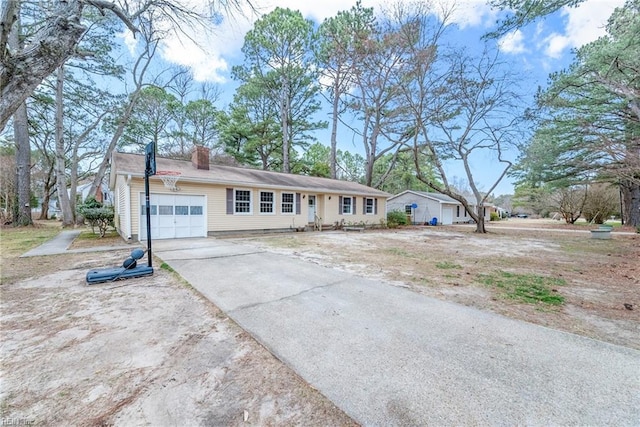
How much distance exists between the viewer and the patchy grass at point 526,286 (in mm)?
4246

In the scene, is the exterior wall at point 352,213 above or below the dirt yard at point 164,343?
above

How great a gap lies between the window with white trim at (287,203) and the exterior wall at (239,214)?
19 cm

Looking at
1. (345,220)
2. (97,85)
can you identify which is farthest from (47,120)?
(345,220)

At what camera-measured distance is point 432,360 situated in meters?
2.45

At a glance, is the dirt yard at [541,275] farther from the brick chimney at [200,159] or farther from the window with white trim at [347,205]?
the window with white trim at [347,205]

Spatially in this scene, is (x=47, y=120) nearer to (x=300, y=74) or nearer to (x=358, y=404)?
(x=300, y=74)

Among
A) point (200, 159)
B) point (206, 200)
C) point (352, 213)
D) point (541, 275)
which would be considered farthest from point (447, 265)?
point (352, 213)

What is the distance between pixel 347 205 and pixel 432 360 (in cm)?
1576

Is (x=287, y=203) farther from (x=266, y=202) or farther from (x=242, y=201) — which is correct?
(x=242, y=201)

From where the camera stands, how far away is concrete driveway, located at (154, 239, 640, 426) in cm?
184

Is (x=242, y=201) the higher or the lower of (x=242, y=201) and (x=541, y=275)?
the higher

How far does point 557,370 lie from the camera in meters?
2.31

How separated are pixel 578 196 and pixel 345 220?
75.0 ft

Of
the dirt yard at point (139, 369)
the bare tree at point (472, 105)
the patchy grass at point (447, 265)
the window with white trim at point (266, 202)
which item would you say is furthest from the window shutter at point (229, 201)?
the bare tree at point (472, 105)
